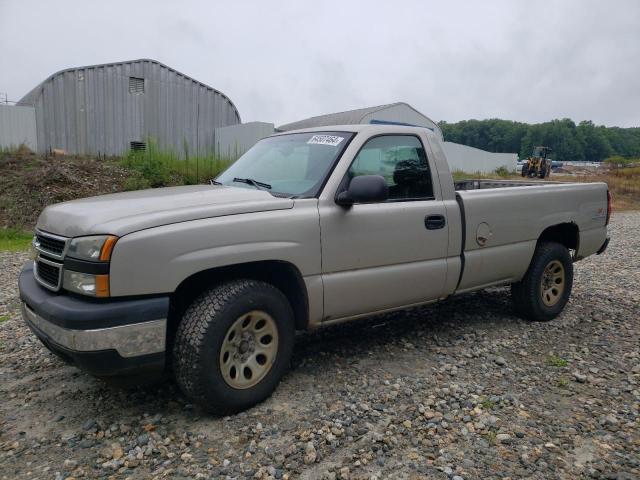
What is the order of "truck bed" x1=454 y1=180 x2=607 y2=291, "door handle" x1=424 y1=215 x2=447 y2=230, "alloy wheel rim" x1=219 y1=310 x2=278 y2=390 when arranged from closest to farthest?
"alloy wheel rim" x1=219 y1=310 x2=278 y2=390, "door handle" x1=424 y1=215 x2=447 y2=230, "truck bed" x1=454 y1=180 x2=607 y2=291

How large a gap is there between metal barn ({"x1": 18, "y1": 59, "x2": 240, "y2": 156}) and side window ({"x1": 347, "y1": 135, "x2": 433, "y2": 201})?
1542 cm

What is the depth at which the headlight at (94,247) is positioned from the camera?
285 cm

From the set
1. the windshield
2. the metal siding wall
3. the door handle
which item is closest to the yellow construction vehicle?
the metal siding wall

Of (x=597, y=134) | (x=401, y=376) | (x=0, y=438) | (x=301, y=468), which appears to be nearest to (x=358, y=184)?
(x=401, y=376)

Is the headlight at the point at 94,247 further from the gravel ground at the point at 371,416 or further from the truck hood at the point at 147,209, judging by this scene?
the gravel ground at the point at 371,416

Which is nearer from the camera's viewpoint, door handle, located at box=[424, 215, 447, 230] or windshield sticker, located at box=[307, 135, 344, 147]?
windshield sticker, located at box=[307, 135, 344, 147]

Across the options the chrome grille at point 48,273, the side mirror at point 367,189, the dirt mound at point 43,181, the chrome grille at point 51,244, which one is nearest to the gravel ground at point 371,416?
the chrome grille at point 48,273

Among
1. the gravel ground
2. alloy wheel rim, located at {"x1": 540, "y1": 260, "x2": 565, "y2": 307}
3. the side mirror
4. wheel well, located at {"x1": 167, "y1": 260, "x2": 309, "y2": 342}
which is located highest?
the side mirror

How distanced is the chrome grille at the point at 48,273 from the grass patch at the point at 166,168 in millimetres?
10056

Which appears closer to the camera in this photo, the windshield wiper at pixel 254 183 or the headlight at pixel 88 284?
the headlight at pixel 88 284

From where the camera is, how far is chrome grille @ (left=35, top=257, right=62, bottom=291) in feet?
10.1

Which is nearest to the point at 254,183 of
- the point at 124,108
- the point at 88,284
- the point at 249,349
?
the point at 249,349

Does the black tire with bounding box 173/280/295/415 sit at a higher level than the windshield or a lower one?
lower

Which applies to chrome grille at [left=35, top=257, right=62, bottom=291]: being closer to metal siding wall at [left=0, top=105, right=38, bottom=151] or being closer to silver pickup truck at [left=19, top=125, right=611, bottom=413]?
silver pickup truck at [left=19, top=125, right=611, bottom=413]
